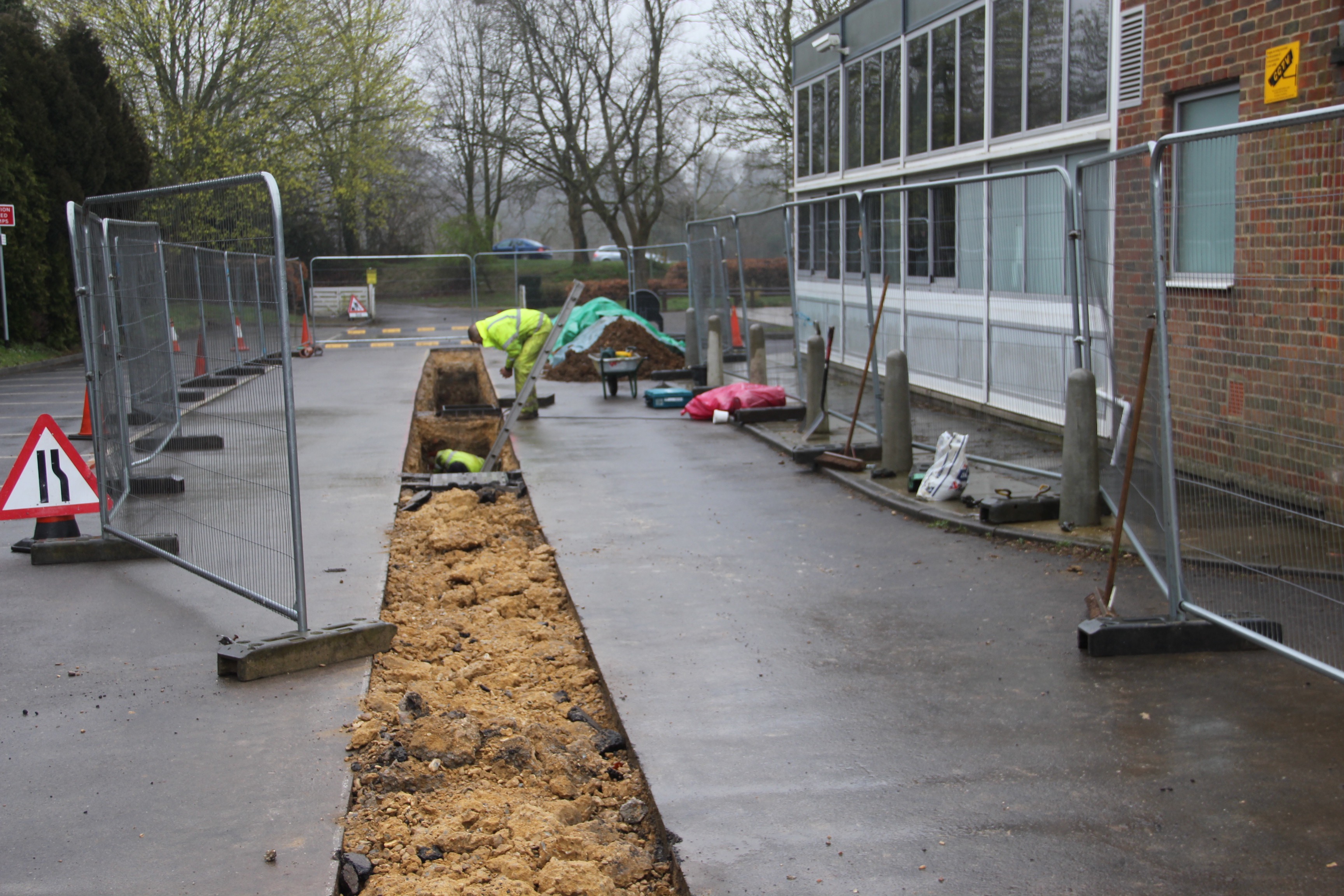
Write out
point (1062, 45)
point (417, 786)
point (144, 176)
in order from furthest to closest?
point (144, 176)
point (1062, 45)
point (417, 786)

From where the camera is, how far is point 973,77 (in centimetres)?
1404

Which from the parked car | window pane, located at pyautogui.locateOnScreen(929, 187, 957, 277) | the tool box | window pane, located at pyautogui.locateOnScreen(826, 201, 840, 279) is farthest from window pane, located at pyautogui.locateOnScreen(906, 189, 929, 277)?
the parked car

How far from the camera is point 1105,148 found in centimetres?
1100

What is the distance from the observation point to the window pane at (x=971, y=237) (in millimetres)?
11195

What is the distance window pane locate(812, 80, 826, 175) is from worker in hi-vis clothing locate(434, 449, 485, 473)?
10083mm

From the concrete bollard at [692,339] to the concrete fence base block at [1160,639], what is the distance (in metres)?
12.7

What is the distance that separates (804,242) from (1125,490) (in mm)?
14090

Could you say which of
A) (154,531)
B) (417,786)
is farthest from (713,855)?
(154,531)

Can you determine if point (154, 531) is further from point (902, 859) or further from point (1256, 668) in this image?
point (1256, 668)

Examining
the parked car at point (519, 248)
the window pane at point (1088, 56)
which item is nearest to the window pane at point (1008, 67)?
the window pane at point (1088, 56)

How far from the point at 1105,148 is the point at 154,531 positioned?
8942 mm

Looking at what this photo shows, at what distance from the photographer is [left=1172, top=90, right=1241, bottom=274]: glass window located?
197 inches

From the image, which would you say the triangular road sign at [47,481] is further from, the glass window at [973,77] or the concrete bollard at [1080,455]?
the glass window at [973,77]

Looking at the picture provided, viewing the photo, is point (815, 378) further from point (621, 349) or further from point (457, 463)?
point (621, 349)
